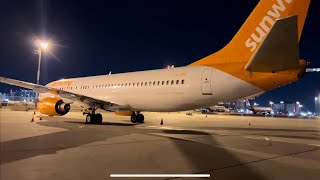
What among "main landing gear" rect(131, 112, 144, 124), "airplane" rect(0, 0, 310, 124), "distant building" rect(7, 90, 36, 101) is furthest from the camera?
"distant building" rect(7, 90, 36, 101)

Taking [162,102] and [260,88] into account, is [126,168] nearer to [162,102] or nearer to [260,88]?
[260,88]

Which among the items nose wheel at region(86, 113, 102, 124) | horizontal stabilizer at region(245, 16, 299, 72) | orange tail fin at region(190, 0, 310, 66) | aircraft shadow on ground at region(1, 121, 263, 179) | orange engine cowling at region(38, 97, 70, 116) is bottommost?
aircraft shadow on ground at region(1, 121, 263, 179)

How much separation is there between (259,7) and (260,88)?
13.1 feet

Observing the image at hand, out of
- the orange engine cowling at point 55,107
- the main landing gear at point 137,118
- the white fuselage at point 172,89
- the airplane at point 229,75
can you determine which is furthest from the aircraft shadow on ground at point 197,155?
the main landing gear at point 137,118

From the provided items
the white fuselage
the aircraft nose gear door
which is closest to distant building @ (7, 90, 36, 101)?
the white fuselage

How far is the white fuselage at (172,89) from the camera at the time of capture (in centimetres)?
1421

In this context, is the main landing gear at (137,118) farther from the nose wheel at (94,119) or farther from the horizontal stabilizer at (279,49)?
the horizontal stabilizer at (279,49)

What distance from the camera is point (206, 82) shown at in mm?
14898

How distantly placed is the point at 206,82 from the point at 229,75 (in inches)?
52.7

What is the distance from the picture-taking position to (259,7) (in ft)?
46.1

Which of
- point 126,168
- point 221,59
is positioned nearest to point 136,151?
point 126,168

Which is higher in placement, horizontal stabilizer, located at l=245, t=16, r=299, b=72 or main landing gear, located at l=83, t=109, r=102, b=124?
horizontal stabilizer, located at l=245, t=16, r=299, b=72

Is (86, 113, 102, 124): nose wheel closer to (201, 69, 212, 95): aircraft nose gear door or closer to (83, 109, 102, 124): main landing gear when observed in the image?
(83, 109, 102, 124): main landing gear

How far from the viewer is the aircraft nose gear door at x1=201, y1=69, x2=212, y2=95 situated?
14762 mm
